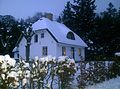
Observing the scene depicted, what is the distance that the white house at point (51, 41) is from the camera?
42.9 meters

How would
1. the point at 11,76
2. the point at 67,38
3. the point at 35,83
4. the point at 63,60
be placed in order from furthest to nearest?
the point at 67,38 < the point at 63,60 < the point at 35,83 < the point at 11,76

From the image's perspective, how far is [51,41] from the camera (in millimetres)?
42938

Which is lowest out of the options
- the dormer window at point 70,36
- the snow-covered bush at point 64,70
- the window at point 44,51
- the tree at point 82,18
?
the snow-covered bush at point 64,70

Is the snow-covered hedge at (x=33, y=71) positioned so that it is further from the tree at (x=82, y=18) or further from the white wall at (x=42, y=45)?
the tree at (x=82, y=18)

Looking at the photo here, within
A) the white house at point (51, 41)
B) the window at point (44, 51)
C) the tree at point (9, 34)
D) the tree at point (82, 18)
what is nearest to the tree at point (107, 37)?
the tree at point (82, 18)

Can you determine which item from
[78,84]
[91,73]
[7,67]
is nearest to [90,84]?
[91,73]

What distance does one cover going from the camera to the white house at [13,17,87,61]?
42875 mm

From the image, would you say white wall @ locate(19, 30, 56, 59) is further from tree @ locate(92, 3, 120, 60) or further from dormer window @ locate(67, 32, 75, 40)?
tree @ locate(92, 3, 120, 60)

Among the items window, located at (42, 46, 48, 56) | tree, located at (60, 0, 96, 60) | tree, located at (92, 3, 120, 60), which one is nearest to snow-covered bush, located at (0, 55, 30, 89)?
window, located at (42, 46, 48, 56)

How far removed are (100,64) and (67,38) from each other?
90.2 ft

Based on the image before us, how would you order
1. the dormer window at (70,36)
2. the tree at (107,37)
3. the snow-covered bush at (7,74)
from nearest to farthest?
1. the snow-covered bush at (7,74)
2. the dormer window at (70,36)
3. the tree at (107,37)

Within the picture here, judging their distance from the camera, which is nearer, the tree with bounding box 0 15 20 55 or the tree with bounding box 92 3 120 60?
the tree with bounding box 92 3 120 60

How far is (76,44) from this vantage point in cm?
4712

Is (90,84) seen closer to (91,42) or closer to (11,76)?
(11,76)
